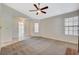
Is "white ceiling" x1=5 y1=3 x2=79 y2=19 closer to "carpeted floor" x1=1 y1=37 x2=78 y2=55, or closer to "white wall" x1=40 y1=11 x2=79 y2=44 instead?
"white wall" x1=40 y1=11 x2=79 y2=44

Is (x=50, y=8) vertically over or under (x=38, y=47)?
over

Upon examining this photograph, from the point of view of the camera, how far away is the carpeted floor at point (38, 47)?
2127mm

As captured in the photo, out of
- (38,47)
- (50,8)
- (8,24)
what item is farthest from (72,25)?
(8,24)

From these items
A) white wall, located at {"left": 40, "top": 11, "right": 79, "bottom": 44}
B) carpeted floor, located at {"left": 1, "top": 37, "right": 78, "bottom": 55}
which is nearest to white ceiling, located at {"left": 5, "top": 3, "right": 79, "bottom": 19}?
white wall, located at {"left": 40, "top": 11, "right": 79, "bottom": 44}

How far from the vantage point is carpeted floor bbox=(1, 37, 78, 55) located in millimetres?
2127

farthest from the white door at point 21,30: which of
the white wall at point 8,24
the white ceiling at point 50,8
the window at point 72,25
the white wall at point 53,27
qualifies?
the window at point 72,25

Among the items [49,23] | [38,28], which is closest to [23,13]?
[38,28]

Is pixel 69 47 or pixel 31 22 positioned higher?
pixel 31 22

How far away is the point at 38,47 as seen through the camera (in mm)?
2166

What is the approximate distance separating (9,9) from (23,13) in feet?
0.93

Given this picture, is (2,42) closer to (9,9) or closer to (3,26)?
(3,26)

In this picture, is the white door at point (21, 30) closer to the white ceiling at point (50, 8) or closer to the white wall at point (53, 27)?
the white ceiling at point (50, 8)

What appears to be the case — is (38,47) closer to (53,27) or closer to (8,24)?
(53,27)
